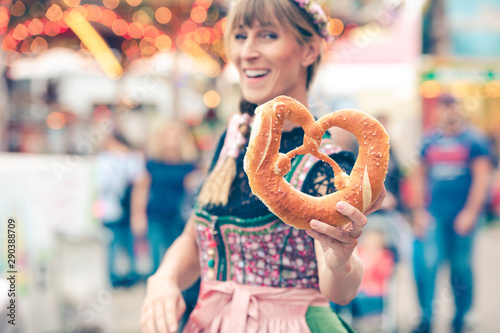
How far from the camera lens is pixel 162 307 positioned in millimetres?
1431

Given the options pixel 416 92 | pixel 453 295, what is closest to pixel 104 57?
pixel 416 92

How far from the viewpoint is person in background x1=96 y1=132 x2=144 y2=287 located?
194 inches

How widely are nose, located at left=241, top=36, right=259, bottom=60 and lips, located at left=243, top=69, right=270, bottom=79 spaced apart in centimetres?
4

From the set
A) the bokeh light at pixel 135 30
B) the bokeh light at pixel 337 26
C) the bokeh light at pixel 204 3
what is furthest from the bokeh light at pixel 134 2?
the bokeh light at pixel 337 26

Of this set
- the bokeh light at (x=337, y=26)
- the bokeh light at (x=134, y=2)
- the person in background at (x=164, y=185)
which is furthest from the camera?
the bokeh light at (x=134, y=2)

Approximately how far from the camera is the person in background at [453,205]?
4.23 m

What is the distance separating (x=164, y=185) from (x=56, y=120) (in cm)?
558

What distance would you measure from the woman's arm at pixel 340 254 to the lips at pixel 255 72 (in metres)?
0.49

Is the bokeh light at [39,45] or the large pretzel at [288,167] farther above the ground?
the bokeh light at [39,45]

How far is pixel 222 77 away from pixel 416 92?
4222 mm

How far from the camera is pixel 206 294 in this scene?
148 centimetres

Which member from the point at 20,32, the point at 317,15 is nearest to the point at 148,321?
the point at 317,15

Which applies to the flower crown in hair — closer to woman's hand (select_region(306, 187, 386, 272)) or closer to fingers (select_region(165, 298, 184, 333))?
woman's hand (select_region(306, 187, 386, 272))

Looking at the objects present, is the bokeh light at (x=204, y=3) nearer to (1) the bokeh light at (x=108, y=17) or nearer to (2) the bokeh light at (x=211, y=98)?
(1) the bokeh light at (x=108, y=17)
